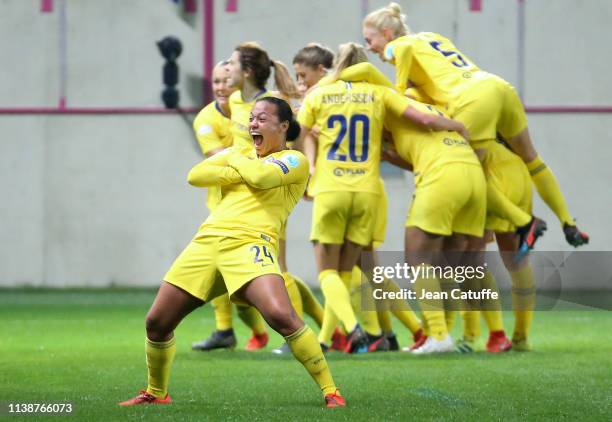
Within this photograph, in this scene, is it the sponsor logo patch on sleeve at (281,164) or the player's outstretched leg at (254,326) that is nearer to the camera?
the sponsor logo patch on sleeve at (281,164)

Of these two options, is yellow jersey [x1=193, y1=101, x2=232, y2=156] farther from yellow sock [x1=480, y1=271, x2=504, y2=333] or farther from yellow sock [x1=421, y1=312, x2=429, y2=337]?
yellow sock [x1=480, y1=271, x2=504, y2=333]

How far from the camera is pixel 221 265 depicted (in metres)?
5.98

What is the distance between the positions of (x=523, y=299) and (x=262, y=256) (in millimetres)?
3569

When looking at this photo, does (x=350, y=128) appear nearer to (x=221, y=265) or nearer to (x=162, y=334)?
(x=221, y=265)

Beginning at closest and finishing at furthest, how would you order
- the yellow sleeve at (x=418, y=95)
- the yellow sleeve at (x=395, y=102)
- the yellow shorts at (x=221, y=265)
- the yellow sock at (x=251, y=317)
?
the yellow shorts at (x=221, y=265), the yellow sleeve at (x=395, y=102), the yellow sock at (x=251, y=317), the yellow sleeve at (x=418, y=95)

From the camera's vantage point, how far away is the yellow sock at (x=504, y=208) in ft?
29.1

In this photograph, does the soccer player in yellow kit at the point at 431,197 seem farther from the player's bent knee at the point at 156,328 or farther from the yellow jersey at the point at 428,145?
the player's bent knee at the point at 156,328

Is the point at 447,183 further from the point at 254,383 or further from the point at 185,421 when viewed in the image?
the point at 185,421

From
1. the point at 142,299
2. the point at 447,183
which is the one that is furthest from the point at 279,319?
the point at 142,299

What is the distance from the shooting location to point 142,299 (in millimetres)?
14836

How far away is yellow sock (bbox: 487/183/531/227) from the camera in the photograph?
8859 mm

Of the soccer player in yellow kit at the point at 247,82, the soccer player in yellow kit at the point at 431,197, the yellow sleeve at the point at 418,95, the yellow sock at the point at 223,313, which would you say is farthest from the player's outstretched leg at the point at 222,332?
the yellow sleeve at the point at 418,95

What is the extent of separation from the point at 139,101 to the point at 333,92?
8320 millimetres

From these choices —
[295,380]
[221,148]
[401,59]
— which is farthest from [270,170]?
[221,148]
